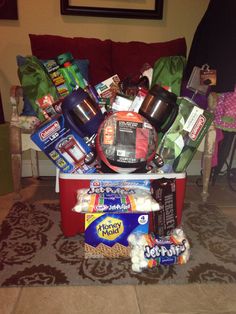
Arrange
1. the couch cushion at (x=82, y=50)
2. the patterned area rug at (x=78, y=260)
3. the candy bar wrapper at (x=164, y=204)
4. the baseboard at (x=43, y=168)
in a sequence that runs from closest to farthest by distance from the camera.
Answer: the patterned area rug at (x=78, y=260), the candy bar wrapper at (x=164, y=204), the couch cushion at (x=82, y=50), the baseboard at (x=43, y=168)

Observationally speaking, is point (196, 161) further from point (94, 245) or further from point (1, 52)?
point (1, 52)

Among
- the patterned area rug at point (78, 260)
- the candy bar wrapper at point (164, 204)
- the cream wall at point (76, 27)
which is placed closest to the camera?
the patterned area rug at point (78, 260)

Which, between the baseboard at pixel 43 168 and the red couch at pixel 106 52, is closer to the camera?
the red couch at pixel 106 52

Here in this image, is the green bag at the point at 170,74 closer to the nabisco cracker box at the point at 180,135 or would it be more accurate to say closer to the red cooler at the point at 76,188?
the nabisco cracker box at the point at 180,135

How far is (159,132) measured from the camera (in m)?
1.15

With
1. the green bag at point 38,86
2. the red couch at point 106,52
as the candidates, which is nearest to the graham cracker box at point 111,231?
the green bag at point 38,86

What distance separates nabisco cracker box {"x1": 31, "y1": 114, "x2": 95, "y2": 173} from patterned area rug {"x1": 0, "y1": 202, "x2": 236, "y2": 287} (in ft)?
0.94

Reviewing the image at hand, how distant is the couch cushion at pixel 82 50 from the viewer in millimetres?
1549

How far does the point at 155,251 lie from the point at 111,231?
6.2 inches

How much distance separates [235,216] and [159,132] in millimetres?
585

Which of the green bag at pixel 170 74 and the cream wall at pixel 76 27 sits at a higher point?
the cream wall at pixel 76 27

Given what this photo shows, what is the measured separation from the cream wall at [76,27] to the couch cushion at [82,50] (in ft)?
0.67

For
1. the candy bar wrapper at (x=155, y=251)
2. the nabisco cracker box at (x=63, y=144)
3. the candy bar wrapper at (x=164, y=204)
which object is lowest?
the candy bar wrapper at (x=155, y=251)

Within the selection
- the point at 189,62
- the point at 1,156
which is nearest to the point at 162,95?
the point at 189,62
